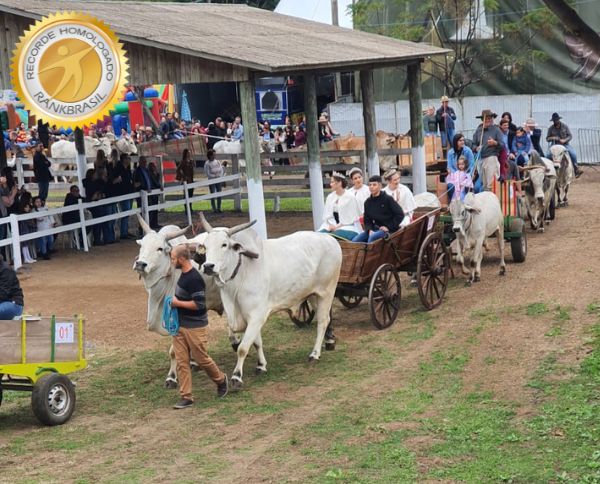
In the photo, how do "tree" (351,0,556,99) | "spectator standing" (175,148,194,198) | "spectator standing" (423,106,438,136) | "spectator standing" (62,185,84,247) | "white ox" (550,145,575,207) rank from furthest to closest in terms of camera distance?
1. "tree" (351,0,556,99)
2. "spectator standing" (423,106,438,136)
3. "spectator standing" (175,148,194,198)
4. "white ox" (550,145,575,207)
5. "spectator standing" (62,185,84,247)

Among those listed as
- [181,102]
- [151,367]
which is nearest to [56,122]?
[151,367]

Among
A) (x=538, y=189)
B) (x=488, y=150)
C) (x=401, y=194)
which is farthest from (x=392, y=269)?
(x=538, y=189)

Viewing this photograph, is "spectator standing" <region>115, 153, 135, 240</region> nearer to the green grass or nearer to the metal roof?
the metal roof

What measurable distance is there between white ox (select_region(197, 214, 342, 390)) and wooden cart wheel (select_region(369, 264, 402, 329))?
931mm

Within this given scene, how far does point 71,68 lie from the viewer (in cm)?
1744

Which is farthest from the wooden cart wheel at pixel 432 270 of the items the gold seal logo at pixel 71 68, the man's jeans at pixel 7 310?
the man's jeans at pixel 7 310

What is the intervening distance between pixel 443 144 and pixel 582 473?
72.7 feet

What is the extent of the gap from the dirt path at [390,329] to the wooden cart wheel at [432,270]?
10.8 inches

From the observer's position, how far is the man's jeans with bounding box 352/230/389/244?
47.8 ft

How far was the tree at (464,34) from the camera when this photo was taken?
36.0m

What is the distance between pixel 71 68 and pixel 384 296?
659 cm

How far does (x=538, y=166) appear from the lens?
2222 centimetres

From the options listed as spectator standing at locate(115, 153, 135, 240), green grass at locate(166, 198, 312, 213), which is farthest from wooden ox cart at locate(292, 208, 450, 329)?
green grass at locate(166, 198, 312, 213)

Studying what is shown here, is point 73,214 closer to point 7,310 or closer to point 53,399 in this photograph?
point 7,310
